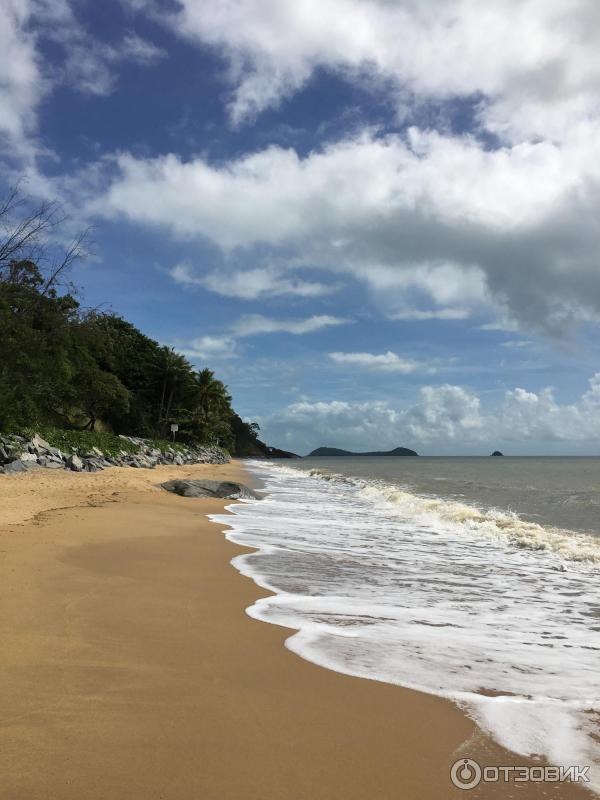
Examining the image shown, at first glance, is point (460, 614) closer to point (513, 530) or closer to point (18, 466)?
point (513, 530)

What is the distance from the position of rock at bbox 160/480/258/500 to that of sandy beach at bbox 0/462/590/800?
12003mm

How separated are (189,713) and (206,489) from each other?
1537 centimetres

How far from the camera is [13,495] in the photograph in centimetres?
1213

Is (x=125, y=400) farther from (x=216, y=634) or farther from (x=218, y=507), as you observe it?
(x=216, y=634)

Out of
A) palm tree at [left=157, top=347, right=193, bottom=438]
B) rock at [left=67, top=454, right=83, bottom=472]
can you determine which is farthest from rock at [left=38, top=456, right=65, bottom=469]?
palm tree at [left=157, top=347, right=193, bottom=438]

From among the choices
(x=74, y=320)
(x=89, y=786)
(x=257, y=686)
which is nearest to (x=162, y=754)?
(x=89, y=786)

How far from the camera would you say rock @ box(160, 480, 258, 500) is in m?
17.4

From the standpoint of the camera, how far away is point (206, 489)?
Result: 17922 millimetres

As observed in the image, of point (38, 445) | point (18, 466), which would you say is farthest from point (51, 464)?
point (18, 466)

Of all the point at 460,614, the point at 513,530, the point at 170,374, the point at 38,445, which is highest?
the point at 170,374

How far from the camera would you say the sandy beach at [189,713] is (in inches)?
89.2

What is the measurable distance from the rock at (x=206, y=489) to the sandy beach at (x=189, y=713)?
12.0 metres

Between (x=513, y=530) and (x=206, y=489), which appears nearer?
(x=513, y=530)

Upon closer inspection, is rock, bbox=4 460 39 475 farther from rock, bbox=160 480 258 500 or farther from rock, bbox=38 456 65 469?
rock, bbox=160 480 258 500
